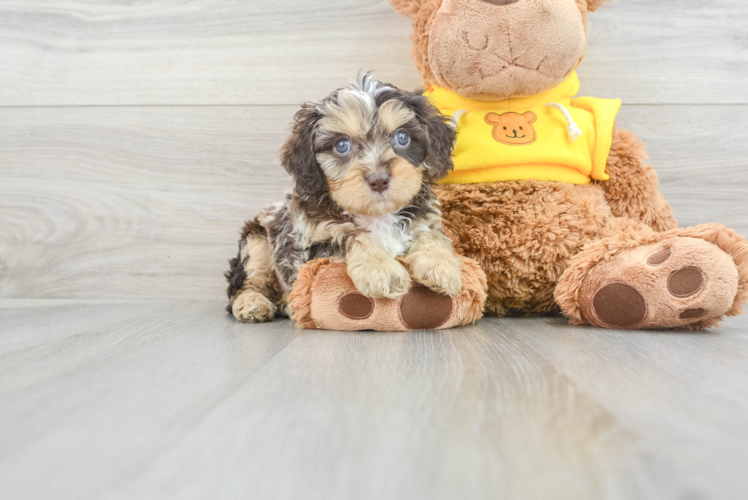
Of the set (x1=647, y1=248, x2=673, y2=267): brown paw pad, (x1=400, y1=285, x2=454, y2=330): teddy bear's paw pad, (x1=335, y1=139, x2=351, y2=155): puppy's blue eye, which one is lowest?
(x1=400, y1=285, x2=454, y2=330): teddy bear's paw pad

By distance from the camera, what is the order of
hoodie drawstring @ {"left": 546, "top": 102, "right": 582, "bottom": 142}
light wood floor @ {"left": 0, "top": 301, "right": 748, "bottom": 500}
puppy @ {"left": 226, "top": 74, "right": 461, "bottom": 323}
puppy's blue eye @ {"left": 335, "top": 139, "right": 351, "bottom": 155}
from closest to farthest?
light wood floor @ {"left": 0, "top": 301, "right": 748, "bottom": 500} < puppy @ {"left": 226, "top": 74, "right": 461, "bottom": 323} < puppy's blue eye @ {"left": 335, "top": 139, "right": 351, "bottom": 155} < hoodie drawstring @ {"left": 546, "top": 102, "right": 582, "bottom": 142}

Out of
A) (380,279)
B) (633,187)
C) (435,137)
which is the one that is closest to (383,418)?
(380,279)

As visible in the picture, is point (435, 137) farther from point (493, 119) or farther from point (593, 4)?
point (593, 4)

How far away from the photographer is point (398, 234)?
1.65m

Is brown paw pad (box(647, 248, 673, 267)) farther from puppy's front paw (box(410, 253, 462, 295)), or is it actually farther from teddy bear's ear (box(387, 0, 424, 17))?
teddy bear's ear (box(387, 0, 424, 17))

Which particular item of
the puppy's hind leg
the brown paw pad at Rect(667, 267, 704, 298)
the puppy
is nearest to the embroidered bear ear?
the puppy

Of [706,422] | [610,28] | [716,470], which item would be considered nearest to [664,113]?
[610,28]

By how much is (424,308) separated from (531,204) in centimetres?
52

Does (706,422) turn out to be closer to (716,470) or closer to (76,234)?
(716,470)

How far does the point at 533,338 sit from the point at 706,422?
2.04 ft

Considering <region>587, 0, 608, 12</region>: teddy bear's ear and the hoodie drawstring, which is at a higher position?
<region>587, 0, 608, 12</region>: teddy bear's ear

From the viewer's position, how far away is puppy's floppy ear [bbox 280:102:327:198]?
5.13 ft

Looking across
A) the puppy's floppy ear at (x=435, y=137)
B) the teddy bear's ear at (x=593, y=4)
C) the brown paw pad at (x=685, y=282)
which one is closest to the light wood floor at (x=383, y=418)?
the brown paw pad at (x=685, y=282)

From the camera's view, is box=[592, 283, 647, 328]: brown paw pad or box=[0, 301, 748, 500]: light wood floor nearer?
box=[0, 301, 748, 500]: light wood floor
